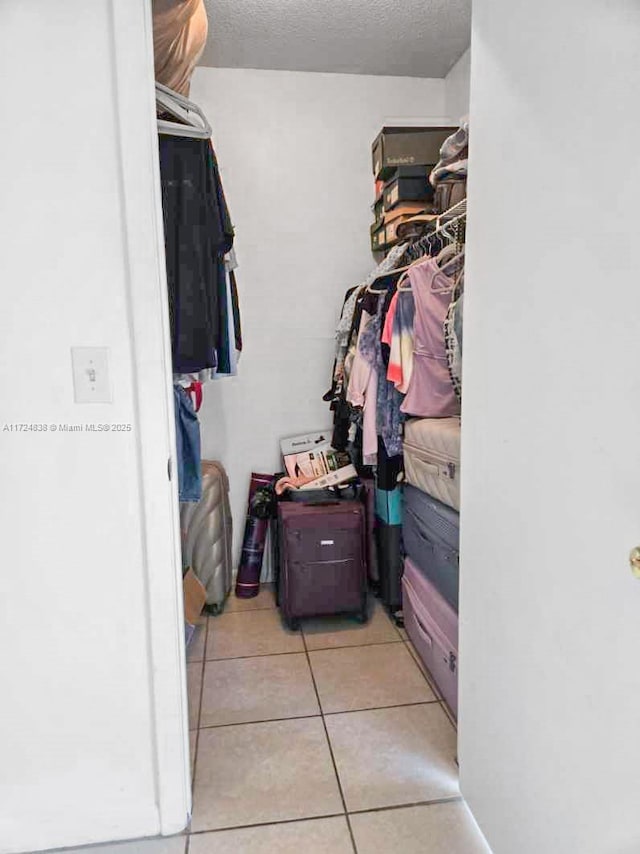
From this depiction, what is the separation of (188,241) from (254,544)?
1.82 meters

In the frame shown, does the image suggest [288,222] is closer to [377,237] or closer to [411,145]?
[377,237]

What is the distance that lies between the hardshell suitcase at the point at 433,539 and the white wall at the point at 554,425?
456mm

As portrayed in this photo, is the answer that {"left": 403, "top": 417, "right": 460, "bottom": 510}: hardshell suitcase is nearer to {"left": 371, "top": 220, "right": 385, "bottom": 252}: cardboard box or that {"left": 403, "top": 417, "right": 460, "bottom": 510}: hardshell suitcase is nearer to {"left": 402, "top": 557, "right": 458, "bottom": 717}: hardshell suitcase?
{"left": 402, "top": 557, "right": 458, "bottom": 717}: hardshell suitcase

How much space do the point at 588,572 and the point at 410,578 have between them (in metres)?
1.46

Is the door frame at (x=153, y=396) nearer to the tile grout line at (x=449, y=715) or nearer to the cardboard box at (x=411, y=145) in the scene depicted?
the tile grout line at (x=449, y=715)

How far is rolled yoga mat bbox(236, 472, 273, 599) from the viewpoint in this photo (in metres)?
2.95

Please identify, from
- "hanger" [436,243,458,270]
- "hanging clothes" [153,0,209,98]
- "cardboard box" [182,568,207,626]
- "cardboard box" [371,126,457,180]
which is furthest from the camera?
"cardboard box" [371,126,457,180]

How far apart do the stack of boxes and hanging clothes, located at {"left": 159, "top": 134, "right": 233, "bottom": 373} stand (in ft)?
3.90

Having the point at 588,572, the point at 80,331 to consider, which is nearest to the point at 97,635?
the point at 80,331

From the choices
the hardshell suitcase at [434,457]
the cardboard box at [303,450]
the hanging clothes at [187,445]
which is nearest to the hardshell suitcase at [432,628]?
the hardshell suitcase at [434,457]

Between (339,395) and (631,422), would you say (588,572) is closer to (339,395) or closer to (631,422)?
(631,422)

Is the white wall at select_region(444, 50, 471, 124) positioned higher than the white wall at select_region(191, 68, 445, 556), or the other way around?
the white wall at select_region(444, 50, 471, 124)

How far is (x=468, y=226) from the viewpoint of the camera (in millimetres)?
1378

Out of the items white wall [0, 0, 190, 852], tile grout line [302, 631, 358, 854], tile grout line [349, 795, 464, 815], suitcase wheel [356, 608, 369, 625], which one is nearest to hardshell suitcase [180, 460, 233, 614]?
tile grout line [302, 631, 358, 854]
